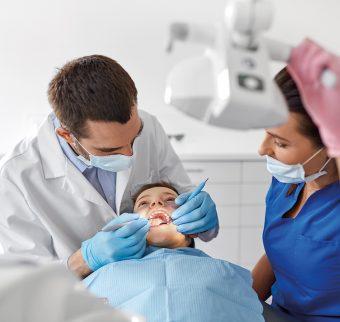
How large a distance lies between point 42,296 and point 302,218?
4.10 feet

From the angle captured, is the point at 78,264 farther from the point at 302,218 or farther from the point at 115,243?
the point at 302,218

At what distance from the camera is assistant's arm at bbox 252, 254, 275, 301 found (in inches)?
78.5

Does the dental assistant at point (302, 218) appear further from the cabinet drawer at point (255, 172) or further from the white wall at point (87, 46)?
the white wall at point (87, 46)

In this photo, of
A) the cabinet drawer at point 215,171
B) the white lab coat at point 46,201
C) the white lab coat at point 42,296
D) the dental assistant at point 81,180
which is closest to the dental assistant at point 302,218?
the dental assistant at point 81,180

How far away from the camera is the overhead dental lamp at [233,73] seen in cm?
67

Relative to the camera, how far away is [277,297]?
190cm

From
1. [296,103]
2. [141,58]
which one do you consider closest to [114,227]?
[296,103]

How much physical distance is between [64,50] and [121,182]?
5.65 feet

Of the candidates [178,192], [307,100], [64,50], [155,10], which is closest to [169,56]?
[155,10]

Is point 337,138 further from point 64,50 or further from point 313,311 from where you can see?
point 64,50

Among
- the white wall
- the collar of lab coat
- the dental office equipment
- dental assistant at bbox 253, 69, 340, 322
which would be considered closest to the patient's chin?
the collar of lab coat

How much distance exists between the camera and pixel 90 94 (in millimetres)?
1570

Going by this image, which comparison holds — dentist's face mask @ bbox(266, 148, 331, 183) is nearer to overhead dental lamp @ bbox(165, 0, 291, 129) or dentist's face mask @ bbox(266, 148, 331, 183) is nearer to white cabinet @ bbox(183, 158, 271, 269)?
overhead dental lamp @ bbox(165, 0, 291, 129)

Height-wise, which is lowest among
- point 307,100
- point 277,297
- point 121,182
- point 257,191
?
point 257,191
